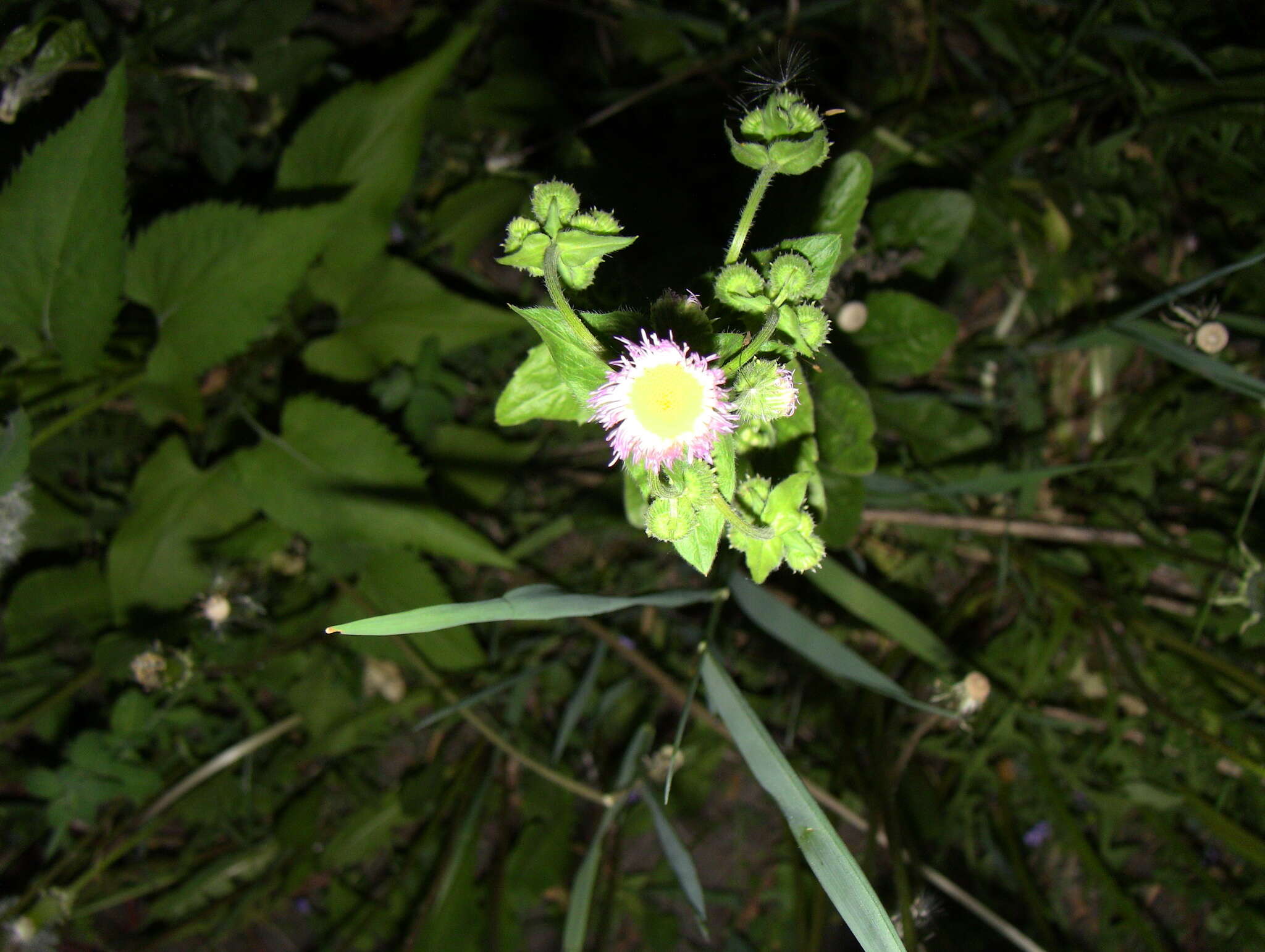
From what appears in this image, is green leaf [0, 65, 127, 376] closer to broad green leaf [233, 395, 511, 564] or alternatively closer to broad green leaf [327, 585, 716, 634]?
broad green leaf [233, 395, 511, 564]

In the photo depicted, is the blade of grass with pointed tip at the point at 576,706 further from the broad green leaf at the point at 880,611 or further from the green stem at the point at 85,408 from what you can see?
the green stem at the point at 85,408

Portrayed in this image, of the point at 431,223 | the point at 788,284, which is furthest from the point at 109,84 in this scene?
the point at 788,284

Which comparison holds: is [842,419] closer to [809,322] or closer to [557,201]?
[809,322]

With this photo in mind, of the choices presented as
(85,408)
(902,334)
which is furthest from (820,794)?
(85,408)

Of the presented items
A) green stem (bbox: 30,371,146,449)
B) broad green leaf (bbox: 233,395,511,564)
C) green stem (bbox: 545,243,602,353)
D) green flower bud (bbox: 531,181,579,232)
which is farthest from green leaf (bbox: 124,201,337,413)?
green stem (bbox: 545,243,602,353)

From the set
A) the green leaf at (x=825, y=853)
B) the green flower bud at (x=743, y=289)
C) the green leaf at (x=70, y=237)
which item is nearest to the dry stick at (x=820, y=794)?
the green leaf at (x=825, y=853)

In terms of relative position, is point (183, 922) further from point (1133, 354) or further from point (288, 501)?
point (1133, 354)
